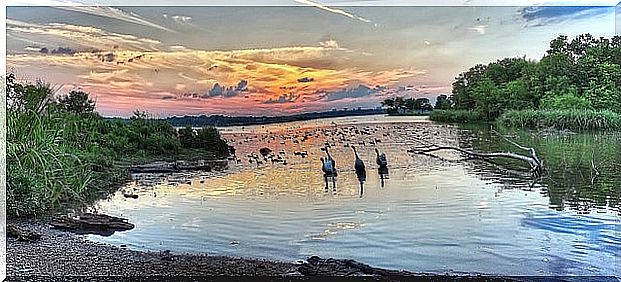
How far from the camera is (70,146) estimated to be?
476 cm

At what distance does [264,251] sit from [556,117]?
2.07 metres

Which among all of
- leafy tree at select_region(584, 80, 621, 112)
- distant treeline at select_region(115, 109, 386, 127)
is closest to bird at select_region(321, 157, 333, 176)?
distant treeline at select_region(115, 109, 386, 127)

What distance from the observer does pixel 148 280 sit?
13.5ft

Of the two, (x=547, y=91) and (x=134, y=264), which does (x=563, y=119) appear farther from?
(x=134, y=264)

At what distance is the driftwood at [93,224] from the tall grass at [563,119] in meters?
2.55

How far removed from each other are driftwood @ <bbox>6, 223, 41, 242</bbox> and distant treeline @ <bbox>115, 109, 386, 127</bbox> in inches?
43.3

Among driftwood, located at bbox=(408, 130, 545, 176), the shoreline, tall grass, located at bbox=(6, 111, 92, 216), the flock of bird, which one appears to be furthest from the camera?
the flock of bird

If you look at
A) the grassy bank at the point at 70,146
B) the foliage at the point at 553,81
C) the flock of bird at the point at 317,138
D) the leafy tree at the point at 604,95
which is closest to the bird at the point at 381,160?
the flock of bird at the point at 317,138

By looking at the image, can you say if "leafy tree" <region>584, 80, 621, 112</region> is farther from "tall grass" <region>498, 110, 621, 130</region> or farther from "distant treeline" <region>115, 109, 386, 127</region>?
"distant treeline" <region>115, 109, 386, 127</region>

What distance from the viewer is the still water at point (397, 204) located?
14.4ft

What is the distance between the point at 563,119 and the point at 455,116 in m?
0.68

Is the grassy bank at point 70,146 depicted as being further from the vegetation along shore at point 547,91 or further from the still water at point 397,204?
the vegetation along shore at point 547,91

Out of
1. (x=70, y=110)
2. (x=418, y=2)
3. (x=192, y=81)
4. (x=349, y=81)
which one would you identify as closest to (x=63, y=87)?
(x=70, y=110)

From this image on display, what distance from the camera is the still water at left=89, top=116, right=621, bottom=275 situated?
14.4 ft
